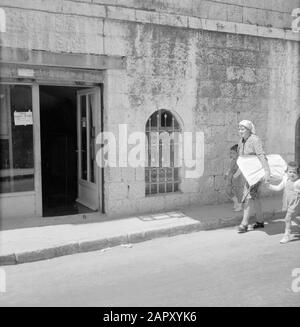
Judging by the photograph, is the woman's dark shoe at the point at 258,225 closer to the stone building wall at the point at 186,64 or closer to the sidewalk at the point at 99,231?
the sidewalk at the point at 99,231

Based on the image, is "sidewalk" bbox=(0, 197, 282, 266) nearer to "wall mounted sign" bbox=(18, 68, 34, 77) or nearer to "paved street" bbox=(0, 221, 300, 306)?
"paved street" bbox=(0, 221, 300, 306)

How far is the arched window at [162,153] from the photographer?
8.17 meters

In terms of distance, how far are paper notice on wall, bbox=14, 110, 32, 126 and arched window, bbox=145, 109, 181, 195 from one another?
2167 millimetres

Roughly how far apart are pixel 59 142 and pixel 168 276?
6667 mm

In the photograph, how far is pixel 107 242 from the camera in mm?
6387

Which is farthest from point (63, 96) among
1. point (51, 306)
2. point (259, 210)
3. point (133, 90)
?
point (51, 306)

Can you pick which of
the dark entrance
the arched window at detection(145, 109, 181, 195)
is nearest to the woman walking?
the arched window at detection(145, 109, 181, 195)

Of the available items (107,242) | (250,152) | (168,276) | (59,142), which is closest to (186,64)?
(250,152)

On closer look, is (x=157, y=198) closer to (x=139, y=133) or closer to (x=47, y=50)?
(x=139, y=133)

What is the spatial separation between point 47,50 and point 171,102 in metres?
2.49

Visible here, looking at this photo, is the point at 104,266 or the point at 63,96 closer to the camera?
the point at 104,266

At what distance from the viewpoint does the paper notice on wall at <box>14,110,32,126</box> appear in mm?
7234

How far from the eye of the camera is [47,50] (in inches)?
272
